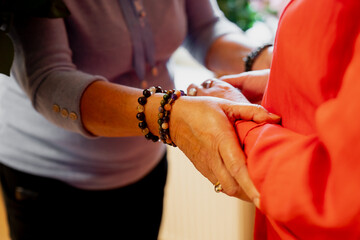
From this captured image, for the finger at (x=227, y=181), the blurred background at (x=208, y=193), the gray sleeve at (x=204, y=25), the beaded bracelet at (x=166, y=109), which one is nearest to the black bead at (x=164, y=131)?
the beaded bracelet at (x=166, y=109)

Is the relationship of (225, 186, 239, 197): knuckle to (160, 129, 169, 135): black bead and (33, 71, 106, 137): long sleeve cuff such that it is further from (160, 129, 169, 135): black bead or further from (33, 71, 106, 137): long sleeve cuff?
(33, 71, 106, 137): long sleeve cuff

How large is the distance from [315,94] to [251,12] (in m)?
1.17

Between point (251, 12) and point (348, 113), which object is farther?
point (251, 12)

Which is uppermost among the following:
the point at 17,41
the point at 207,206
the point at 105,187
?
the point at 17,41

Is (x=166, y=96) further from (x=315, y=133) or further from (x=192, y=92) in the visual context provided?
(x=315, y=133)

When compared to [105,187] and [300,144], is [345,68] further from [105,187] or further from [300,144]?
[105,187]

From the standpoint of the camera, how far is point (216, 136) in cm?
50

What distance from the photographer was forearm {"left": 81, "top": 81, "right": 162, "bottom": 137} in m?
0.62

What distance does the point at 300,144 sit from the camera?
396 millimetres

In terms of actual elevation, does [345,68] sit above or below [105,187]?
above

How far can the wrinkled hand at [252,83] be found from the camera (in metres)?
0.62

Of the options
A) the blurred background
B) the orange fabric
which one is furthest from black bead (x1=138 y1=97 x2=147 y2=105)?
the blurred background

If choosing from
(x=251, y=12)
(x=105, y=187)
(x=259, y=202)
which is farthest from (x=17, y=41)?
(x=251, y=12)

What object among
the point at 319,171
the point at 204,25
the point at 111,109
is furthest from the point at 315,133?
the point at 204,25
